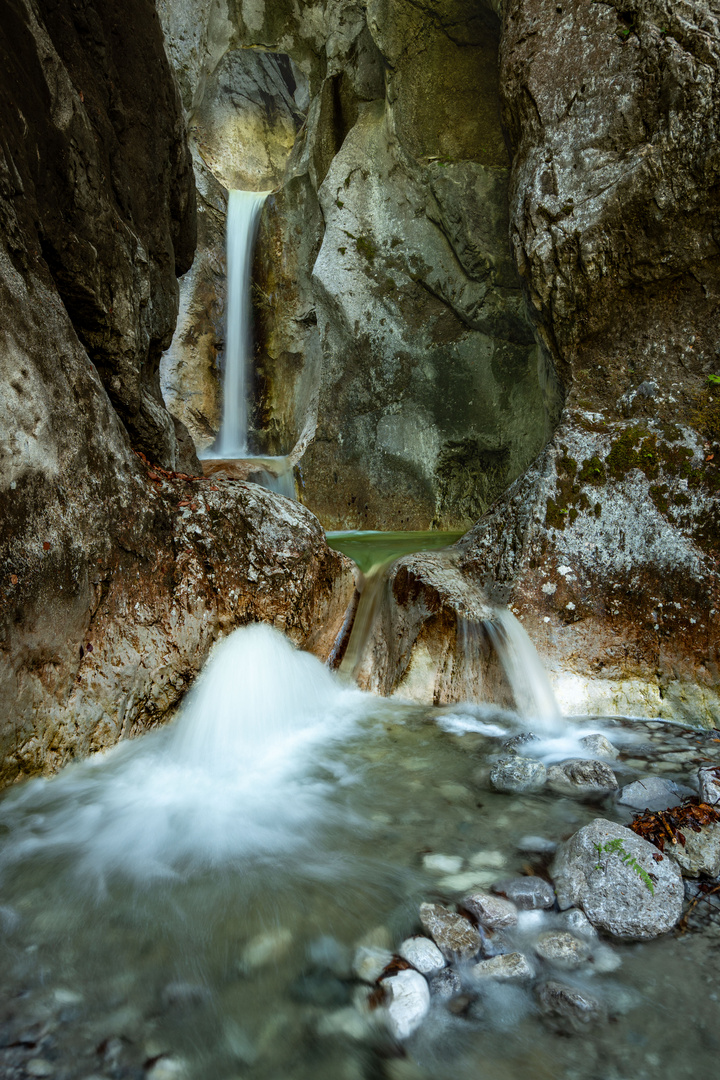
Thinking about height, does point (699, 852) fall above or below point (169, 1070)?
above

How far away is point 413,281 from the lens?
28.9 feet

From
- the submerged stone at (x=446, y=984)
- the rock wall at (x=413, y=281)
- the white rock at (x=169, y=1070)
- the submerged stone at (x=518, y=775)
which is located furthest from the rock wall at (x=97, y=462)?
the rock wall at (x=413, y=281)

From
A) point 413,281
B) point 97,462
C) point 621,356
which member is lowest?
point 97,462

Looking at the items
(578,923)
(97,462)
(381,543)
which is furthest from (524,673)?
(97,462)

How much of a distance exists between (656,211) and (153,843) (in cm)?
545

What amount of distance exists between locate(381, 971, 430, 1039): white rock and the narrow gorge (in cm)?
2

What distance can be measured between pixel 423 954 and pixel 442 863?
534mm

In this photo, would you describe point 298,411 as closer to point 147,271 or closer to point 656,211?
point 147,271

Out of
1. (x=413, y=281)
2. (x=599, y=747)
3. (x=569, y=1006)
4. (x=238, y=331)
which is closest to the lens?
(x=569, y=1006)

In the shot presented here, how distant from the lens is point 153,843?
2570 mm

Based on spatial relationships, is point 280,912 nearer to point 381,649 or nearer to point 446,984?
point 446,984

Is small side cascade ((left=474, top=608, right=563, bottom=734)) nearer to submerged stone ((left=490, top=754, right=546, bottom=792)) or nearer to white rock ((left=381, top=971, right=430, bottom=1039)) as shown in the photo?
submerged stone ((left=490, top=754, right=546, bottom=792))

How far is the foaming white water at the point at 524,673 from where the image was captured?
4.09m

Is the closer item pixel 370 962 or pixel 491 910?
pixel 370 962
